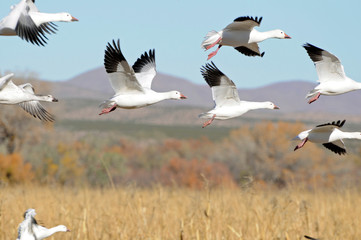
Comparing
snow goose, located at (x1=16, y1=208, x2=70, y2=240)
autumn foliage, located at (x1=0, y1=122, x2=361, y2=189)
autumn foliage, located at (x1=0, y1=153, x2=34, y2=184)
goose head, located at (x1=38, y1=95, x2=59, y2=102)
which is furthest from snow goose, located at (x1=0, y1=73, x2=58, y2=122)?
autumn foliage, located at (x1=0, y1=122, x2=361, y2=189)

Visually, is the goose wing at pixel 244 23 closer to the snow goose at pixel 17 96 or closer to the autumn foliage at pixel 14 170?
the snow goose at pixel 17 96

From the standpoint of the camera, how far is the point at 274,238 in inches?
199

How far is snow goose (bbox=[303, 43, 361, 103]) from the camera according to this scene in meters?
2.94

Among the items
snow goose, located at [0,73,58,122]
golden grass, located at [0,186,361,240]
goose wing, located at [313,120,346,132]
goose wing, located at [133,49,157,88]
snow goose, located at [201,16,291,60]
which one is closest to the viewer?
goose wing, located at [313,120,346,132]

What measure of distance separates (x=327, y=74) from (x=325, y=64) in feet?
0.26

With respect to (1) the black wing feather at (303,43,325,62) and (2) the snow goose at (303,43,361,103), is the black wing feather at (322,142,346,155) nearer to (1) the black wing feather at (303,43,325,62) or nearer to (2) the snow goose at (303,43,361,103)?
(2) the snow goose at (303,43,361,103)

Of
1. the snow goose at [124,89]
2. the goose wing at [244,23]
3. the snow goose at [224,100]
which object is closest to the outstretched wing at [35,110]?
the snow goose at [124,89]

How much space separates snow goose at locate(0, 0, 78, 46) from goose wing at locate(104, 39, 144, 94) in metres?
0.40

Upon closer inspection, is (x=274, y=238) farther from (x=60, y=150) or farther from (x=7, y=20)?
(x=60, y=150)

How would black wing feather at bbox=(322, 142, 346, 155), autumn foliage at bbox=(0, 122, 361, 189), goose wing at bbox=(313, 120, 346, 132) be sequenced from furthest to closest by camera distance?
autumn foliage at bbox=(0, 122, 361, 189) < black wing feather at bbox=(322, 142, 346, 155) < goose wing at bbox=(313, 120, 346, 132)

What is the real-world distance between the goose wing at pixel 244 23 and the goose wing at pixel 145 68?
1430 millimetres

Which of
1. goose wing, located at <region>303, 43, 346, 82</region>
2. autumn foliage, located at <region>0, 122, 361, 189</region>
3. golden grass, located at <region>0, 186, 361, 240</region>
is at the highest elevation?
goose wing, located at <region>303, 43, 346, 82</region>

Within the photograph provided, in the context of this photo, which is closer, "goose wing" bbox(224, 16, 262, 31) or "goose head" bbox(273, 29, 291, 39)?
"goose wing" bbox(224, 16, 262, 31)

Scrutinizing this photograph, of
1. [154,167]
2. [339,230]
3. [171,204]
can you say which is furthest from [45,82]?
[339,230]
